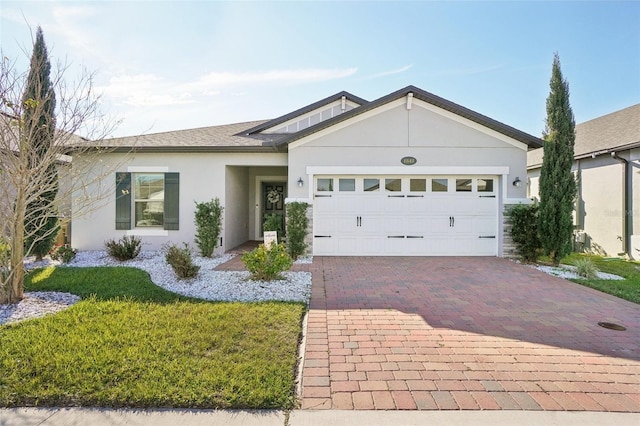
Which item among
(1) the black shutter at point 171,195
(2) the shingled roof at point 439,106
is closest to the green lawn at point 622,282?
(2) the shingled roof at point 439,106

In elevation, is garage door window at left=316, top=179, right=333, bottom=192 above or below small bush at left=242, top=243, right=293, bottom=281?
above

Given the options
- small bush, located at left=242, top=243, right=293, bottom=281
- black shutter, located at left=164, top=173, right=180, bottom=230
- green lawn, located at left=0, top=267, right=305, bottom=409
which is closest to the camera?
green lawn, located at left=0, top=267, right=305, bottom=409

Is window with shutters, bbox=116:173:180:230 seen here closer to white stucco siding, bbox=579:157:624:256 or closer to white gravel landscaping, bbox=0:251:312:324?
white gravel landscaping, bbox=0:251:312:324

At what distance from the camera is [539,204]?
29.3ft

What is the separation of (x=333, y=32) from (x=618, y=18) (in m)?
8.67

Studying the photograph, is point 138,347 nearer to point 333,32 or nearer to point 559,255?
point 333,32

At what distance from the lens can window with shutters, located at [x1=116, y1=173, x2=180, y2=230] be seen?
1033 cm

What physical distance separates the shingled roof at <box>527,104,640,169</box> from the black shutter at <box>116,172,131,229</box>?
16529mm

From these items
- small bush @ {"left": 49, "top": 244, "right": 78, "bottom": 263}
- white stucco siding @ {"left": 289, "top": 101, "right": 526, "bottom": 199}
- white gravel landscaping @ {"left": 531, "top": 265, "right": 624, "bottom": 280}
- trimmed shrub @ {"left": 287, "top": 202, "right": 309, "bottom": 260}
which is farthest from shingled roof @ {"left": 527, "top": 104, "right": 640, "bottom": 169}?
small bush @ {"left": 49, "top": 244, "right": 78, "bottom": 263}

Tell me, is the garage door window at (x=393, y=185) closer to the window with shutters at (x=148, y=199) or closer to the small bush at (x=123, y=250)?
the window with shutters at (x=148, y=199)

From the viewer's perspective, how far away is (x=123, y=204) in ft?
34.1

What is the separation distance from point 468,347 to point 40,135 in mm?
8391

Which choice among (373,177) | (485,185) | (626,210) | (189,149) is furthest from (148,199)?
(626,210)

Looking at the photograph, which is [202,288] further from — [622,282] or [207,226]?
[622,282]
